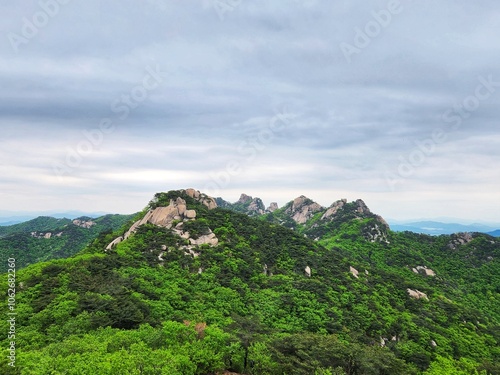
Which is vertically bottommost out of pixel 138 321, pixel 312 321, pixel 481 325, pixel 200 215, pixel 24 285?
pixel 481 325

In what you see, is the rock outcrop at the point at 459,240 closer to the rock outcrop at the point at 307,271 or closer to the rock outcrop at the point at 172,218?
the rock outcrop at the point at 307,271

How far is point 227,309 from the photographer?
4009 cm

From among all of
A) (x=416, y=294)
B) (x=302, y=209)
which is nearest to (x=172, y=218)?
(x=416, y=294)

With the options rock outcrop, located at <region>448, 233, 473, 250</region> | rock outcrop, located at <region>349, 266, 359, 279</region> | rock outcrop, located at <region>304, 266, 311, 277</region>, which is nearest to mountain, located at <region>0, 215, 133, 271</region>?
rock outcrop, located at <region>304, 266, 311, 277</region>

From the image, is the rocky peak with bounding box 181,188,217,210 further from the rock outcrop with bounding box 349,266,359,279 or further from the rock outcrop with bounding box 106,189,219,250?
the rock outcrop with bounding box 349,266,359,279

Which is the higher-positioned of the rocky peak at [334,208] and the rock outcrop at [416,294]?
the rocky peak at [334,208]

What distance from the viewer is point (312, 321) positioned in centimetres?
4119

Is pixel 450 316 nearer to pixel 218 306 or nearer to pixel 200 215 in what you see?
pixel 218 306

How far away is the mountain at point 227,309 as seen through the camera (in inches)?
1020

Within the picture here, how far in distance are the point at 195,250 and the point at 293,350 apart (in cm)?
2986

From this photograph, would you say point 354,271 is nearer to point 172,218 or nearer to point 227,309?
point 227,309

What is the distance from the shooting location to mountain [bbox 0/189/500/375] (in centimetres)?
2591

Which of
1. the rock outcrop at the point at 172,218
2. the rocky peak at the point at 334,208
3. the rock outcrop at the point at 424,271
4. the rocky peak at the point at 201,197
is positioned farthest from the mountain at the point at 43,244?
the rock outcrop at the point at 424,271

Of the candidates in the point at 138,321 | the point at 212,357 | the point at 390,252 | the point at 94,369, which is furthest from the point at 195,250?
the point at 390,252
